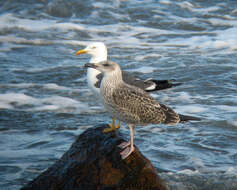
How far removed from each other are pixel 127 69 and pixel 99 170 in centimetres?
533

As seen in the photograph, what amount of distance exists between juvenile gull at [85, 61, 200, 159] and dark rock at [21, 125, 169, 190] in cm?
11

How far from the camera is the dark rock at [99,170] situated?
11.3 feet

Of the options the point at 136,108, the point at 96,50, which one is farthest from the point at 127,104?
the point at 96,50

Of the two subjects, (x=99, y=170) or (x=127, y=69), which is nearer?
(x=99, y=170)

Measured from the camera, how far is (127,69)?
8727mm

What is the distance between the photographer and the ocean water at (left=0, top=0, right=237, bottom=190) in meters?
4.86

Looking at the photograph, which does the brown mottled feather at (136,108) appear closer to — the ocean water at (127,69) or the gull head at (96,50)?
the ocean water at (127,69)

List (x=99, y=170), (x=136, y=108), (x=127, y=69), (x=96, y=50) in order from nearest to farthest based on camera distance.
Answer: (x=99, y=170) < (x=136, y=108) < (x=96, y=50) < (x=127, y=69)

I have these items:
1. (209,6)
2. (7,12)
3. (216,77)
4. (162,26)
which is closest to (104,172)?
(216,77)

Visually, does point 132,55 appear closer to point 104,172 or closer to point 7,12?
point 7,12

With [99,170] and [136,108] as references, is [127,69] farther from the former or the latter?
[99,170]

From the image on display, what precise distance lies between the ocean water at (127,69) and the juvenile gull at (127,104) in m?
0.80

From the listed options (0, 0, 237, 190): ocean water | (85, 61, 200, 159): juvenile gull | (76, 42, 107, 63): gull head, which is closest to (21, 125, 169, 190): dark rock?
(85, 61, 200, 159): juvenile gull

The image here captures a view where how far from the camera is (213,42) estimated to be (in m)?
10.8
